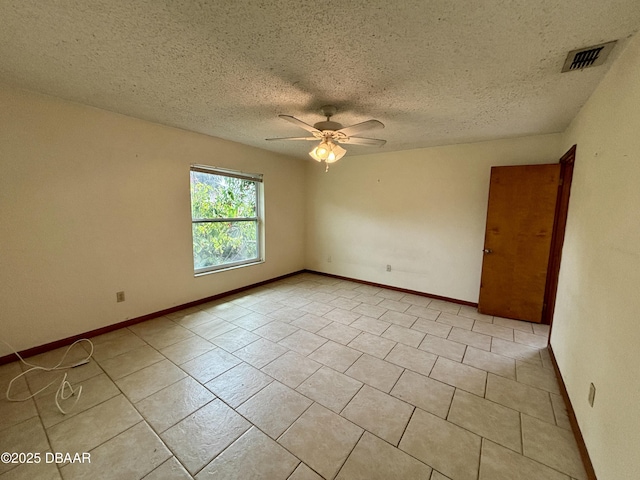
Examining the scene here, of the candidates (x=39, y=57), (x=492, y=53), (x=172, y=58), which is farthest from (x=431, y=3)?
(x=39, y=57)

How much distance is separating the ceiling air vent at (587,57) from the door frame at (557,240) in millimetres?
1370

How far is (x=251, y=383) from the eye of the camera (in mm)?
1994

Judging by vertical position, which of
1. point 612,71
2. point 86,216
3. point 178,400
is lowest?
point 178,400

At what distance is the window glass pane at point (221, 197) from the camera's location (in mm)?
3469

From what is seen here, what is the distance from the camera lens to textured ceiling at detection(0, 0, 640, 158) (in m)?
1.21

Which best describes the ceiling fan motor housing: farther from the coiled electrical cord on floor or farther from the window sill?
the coiled electrical cord on floor

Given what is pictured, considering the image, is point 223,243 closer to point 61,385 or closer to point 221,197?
point 221,197

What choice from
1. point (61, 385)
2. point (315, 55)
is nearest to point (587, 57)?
point (315, 55)

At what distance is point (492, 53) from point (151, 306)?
154 inches

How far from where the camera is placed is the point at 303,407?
69.4 inches

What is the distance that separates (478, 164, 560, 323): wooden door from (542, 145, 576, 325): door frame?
0.05m

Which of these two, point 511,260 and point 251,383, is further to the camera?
point 511,260

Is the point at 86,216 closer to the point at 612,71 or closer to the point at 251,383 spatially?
the point at 251,383

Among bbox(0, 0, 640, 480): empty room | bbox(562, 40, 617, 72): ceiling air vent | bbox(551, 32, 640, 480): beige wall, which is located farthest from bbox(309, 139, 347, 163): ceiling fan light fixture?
bbox(551, 32, 640, 480): beige wall
